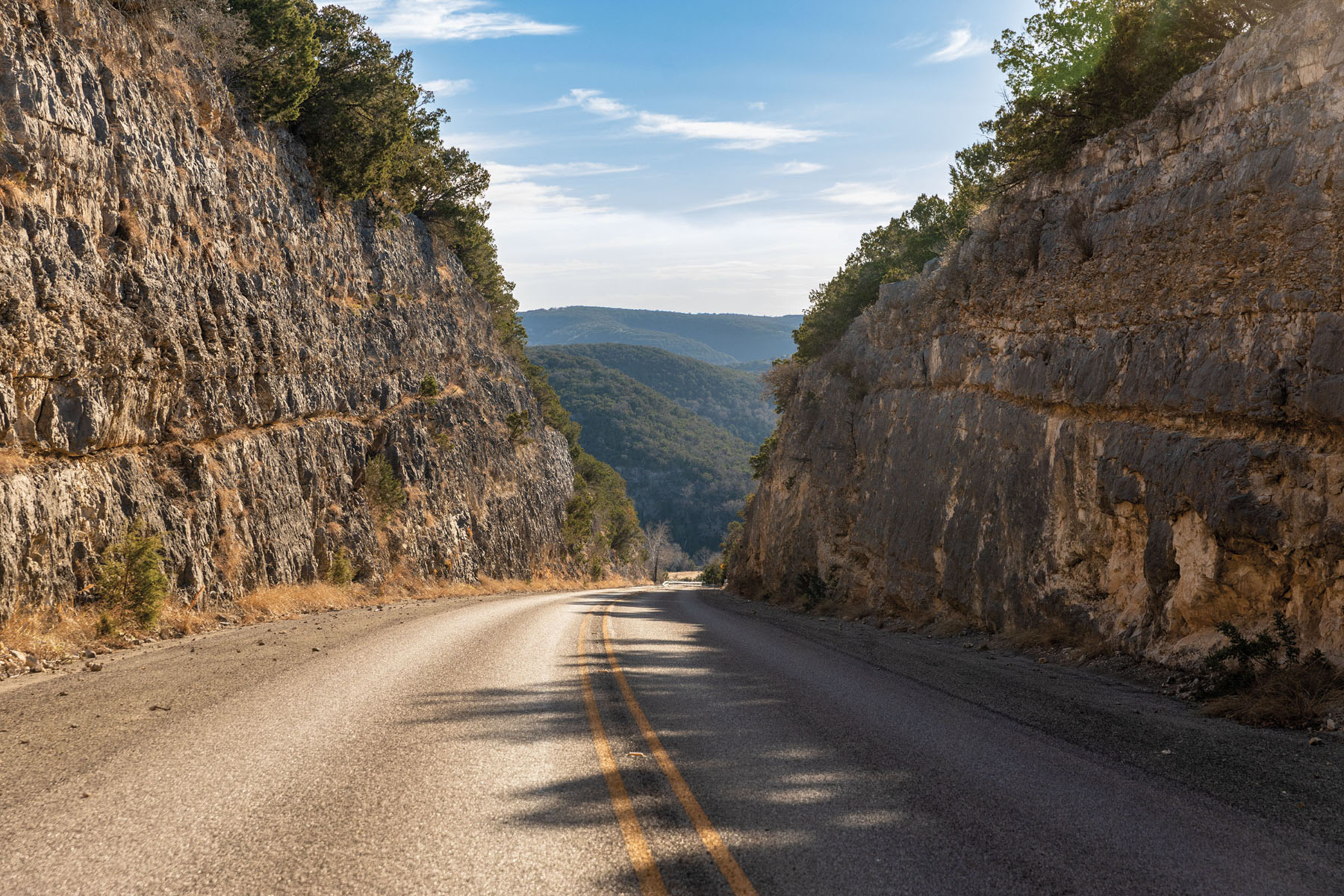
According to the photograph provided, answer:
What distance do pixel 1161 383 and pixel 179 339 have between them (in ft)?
59.2

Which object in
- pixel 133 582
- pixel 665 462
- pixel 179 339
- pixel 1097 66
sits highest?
pixel 1097 66

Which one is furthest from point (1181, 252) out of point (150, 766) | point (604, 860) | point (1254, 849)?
point (150, 766)

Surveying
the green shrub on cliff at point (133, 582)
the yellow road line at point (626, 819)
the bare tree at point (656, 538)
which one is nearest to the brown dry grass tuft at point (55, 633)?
the green shrub on cliff at point (133, 582)

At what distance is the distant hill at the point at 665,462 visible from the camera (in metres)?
134

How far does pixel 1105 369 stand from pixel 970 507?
16.1 feet

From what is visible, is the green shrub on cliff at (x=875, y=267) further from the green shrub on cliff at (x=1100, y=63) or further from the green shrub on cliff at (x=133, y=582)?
the green shrub on cliff at (x=133, y=582)

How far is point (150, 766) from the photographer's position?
6.23 metres

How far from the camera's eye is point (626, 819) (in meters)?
5.31

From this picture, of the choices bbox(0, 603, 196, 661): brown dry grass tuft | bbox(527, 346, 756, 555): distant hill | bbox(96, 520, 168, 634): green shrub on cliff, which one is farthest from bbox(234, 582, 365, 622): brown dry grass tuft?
bbox(527, 346, 756, 555): distant hill

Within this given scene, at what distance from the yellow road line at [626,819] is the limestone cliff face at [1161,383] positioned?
8329mm

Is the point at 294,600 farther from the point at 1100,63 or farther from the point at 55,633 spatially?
the point at 1100,63

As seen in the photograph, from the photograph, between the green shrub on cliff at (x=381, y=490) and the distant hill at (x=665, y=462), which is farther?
the distant hill at (x=665, y=462)

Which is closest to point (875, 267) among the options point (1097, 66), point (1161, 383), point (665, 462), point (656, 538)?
point (1097, 66)

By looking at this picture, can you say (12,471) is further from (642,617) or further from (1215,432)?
(1215,432)
